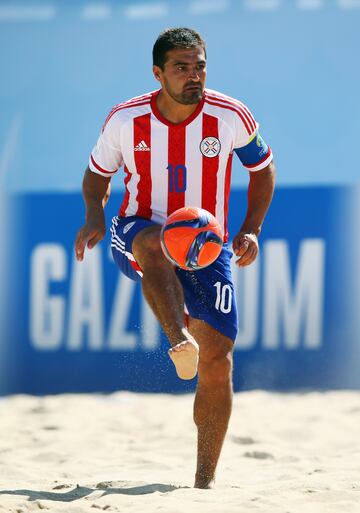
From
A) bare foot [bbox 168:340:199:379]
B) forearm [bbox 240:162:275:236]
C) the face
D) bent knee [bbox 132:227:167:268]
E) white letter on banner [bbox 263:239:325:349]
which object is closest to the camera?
bare foot [bbox 168:340:199:379]

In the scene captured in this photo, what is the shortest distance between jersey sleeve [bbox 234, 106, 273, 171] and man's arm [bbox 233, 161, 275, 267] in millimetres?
44

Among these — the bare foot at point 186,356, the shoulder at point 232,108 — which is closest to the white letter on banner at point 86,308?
the shoulder at point 232,108

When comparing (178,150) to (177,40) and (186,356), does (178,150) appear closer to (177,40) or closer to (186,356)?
(177,40)

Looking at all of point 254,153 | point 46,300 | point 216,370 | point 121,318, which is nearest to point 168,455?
point 216,370

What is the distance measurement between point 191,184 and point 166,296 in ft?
2.37

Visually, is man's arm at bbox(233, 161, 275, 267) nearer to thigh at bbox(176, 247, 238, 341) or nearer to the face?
thigh at bbox(176, 247, 238, 341)

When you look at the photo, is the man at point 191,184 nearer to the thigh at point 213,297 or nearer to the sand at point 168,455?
the thigh at point 213,297

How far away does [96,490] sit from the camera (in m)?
4.35

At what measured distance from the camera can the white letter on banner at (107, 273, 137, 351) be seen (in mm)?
7176

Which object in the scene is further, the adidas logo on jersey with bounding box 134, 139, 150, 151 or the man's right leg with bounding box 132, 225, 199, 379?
the adidas logo on jersey with bounding box 134, 139, 150, 151

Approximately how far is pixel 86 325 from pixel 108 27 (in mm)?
2122

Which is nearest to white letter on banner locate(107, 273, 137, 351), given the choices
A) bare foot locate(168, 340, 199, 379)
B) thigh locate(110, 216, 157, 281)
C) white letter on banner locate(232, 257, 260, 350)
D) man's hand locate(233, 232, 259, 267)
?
white letter on banner locate(232, 257, 260, 350)

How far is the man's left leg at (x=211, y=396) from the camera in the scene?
432 cm

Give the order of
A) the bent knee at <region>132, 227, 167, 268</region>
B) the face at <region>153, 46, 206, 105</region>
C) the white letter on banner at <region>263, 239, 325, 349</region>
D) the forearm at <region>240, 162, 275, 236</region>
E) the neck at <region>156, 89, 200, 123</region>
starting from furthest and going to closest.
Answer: the white letter on banner at <region>263, 239, 325, 349</region> < the forearm at <region>240, 162, 275, 236</region> < the neck at <region>156, 89, 200, 123</region> < the face at <region>153, 46, 206, 105</region> < the bent knee at <region>132, 227, 167, 268</region>
